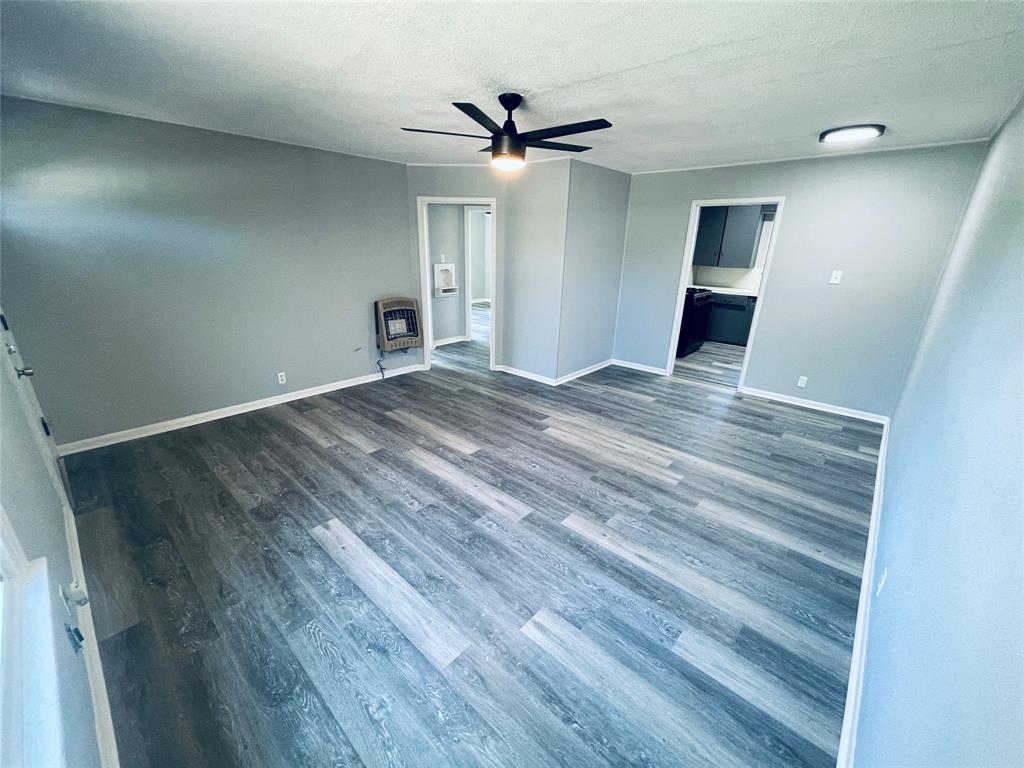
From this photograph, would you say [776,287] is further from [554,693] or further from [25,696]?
[25,696]

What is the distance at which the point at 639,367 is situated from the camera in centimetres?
529

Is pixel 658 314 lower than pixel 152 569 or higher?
higher

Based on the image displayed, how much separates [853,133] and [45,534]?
4878mm

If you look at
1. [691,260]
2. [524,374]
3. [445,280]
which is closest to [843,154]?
[691,260]

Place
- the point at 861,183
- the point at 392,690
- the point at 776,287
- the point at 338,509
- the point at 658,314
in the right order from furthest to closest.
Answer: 1. the point at 658,314
2. the point at 776,287
3. the point at 861,183
4. the point at 338,509
5. the point at 392,690

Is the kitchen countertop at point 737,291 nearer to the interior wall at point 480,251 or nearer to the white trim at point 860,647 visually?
the white trim at point 860,647

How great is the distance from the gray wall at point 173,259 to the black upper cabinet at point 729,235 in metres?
4.45

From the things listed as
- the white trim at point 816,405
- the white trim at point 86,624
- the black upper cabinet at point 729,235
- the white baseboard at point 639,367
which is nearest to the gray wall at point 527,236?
the white baseboard at point 639,367

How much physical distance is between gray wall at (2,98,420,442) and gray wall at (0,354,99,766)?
1.26m

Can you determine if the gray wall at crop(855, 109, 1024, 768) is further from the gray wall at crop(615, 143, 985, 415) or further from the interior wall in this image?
the interior wall

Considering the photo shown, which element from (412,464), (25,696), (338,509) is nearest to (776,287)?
(412,464)

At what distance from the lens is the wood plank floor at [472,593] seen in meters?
1.37

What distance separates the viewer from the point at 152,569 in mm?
1978

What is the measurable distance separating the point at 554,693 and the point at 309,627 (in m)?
1.07
